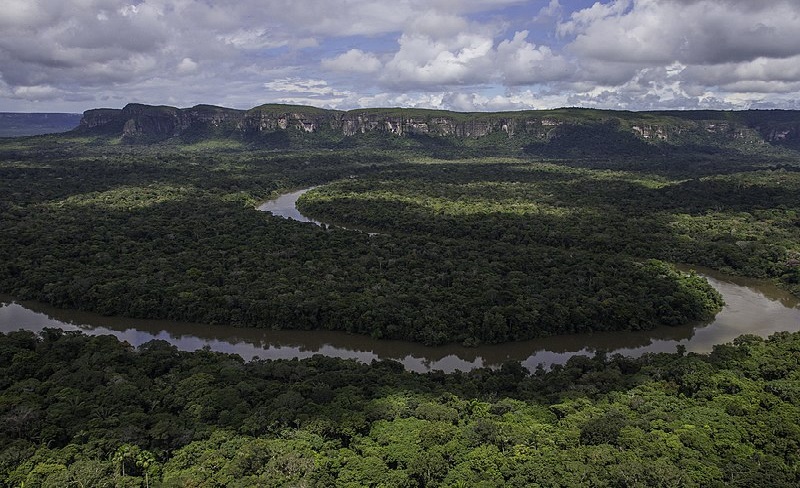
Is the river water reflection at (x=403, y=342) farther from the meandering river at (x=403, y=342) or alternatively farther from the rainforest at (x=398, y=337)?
the rainforest at (x=398, y=337)

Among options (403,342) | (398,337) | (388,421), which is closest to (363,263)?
(398,337)

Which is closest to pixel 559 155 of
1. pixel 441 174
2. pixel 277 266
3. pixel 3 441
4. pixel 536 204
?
pixel 441 174

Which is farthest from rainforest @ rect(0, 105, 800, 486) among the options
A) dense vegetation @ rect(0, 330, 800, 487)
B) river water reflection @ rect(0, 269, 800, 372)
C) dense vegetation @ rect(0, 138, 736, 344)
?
river water reflection @ rect(0, 269, 800, 372)

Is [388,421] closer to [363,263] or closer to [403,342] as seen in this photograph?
[403,342]

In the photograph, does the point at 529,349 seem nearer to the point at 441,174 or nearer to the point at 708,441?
the point at 708,441

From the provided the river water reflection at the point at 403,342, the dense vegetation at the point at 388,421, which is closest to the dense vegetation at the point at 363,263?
the river water reflection at the point at 403,342
